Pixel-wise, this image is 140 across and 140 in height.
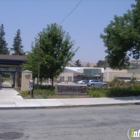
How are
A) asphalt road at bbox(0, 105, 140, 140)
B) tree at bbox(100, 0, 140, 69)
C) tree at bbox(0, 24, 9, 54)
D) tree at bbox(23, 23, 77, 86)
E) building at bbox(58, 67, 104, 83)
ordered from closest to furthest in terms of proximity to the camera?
asphalt road at bbox(0, 105, 140, 140) < tree at bbox(100, 0, 140, 69) < tree at bbox(23, 23, 77, 86) < building at bbox(58, 67, 104, 83) < tree at bbox(0, 24, 9, 54)

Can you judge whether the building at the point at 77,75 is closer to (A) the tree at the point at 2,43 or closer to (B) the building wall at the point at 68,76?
(B) the building wall at the point at 68,76

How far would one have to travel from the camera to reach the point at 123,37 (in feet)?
64.1

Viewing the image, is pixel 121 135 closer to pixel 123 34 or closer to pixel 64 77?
pixel 123 34

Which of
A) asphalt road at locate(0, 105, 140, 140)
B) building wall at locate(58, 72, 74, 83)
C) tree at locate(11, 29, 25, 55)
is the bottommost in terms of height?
asphalt road at locate(0, 105, 140, 140)

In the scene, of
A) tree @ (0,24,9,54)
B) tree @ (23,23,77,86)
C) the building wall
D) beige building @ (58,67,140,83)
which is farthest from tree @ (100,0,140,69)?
tree @ (0,24,9,54)

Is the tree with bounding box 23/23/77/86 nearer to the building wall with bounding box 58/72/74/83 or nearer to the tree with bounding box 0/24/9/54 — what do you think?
the building wall with bounding box 58/72/74/83

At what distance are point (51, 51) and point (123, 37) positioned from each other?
8068 millimetres

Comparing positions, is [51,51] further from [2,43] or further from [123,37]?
[2,43]

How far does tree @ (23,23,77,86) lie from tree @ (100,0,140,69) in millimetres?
4849

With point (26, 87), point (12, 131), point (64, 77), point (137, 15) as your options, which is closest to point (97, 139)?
point (12, 131)

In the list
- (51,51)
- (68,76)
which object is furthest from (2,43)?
(51,51)

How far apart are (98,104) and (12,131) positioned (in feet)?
30.2

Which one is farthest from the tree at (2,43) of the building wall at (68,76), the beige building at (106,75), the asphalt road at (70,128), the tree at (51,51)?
the asphalt road at (70,128)

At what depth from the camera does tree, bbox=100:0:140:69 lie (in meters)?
A: 19.7
